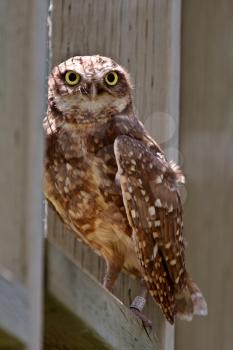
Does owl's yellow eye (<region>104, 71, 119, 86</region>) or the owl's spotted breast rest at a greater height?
owl's yellow eye (<region>104, 71, 119, 86</region>)

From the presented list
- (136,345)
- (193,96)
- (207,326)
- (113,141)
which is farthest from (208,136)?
(136,345)

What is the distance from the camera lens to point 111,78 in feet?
11.9

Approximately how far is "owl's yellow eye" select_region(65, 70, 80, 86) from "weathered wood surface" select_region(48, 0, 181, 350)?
0.39 ft

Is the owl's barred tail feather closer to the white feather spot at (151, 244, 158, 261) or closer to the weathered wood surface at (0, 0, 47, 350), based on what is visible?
the white feather spot at (151, 244, 158, 261)

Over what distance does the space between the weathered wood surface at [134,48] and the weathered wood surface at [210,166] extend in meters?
0.09

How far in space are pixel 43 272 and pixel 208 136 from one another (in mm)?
1790

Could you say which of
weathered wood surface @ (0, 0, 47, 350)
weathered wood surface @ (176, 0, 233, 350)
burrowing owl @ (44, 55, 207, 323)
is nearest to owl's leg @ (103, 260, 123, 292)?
burrowing owl @ (44, 55, 207, 323)

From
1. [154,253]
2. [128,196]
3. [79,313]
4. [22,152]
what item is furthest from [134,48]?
[22,152]

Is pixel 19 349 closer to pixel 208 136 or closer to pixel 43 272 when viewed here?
pixel 43 272

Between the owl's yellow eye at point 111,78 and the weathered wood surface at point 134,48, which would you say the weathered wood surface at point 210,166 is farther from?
the owl's yellow eye at point 111,78

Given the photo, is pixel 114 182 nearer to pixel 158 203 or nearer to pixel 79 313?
pixel 158 203

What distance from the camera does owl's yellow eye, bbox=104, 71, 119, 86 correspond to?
3569mm

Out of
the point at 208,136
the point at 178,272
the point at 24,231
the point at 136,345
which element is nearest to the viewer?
the point at 24,231

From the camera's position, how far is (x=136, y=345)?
2.76m
